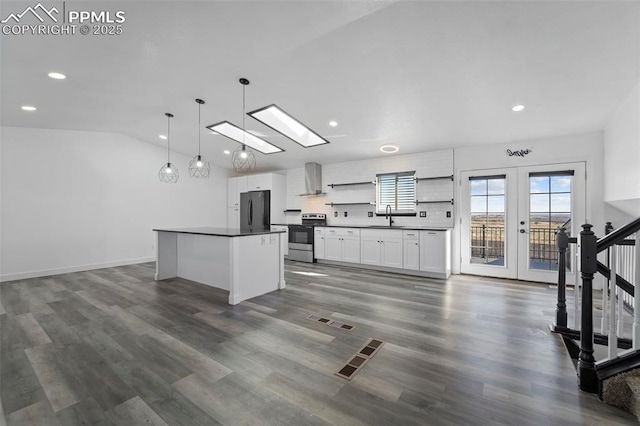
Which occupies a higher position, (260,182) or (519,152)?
(519,152)

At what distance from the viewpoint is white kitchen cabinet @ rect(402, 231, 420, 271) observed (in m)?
4.86

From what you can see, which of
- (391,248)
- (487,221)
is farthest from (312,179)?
(487,221)

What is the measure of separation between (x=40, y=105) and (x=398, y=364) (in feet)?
19.8

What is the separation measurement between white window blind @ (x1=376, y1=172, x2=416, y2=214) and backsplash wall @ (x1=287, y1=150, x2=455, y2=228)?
0.10 m

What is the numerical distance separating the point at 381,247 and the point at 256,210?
3661 mm

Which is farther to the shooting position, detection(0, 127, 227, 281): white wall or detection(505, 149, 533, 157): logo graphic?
detection(0, 127, 227, 281): white wall

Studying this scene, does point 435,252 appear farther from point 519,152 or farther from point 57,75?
point 57,75

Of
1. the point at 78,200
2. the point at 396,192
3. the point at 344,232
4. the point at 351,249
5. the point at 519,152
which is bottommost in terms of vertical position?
the point at 351,249

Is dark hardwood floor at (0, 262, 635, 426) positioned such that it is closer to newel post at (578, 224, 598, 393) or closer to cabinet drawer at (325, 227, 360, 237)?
newel post at (578, 224, 598, 393)

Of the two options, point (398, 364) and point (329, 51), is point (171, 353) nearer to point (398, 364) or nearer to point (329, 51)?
point (398, 364)

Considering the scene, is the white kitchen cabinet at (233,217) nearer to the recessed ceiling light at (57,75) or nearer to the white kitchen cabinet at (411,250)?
the recessed ceiling light at (57,75)

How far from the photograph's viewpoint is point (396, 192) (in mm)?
5746

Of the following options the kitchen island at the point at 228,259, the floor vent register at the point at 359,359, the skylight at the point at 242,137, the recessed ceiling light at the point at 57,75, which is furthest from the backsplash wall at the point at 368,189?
the recessed ceiling light at the point at 57,75

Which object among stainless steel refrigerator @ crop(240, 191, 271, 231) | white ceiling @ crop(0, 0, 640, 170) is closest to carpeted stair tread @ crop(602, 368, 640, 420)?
white ceiling @ crop(0, 0, 640, 170)
